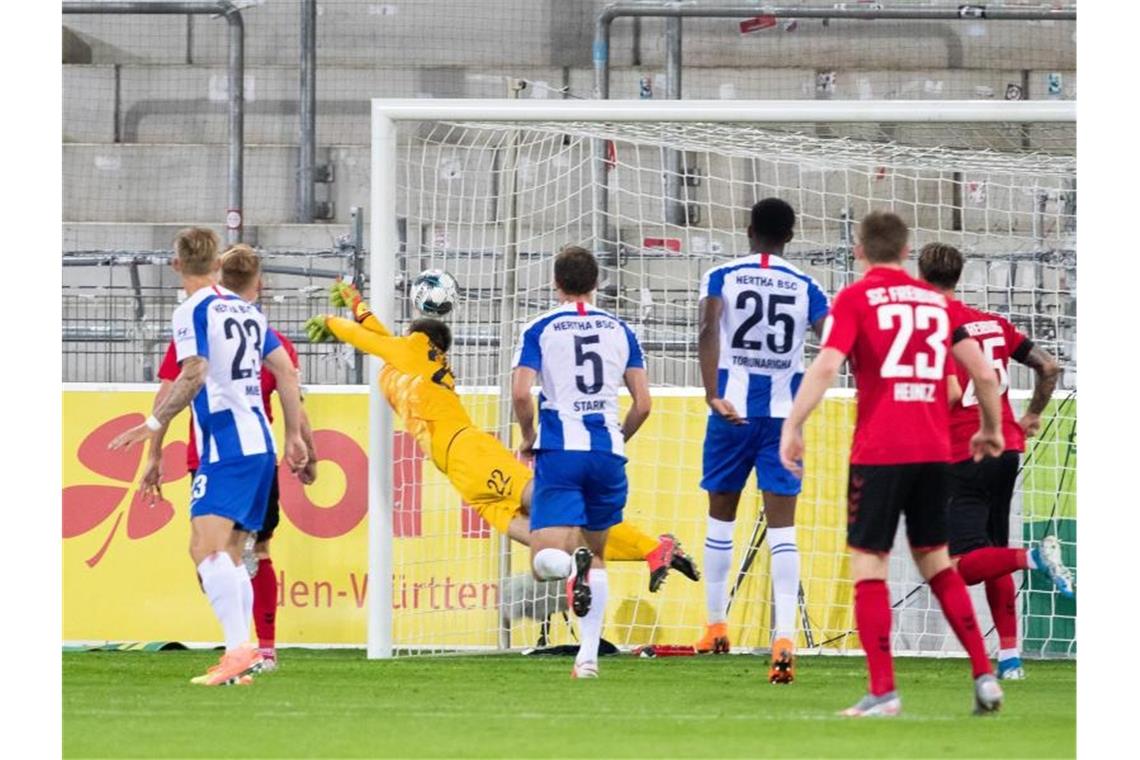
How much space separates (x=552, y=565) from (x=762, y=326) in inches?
57.7

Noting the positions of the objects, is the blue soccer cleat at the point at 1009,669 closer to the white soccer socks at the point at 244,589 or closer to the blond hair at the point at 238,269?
the white soccer socks at the point at 244,589

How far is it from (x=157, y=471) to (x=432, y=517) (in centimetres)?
292

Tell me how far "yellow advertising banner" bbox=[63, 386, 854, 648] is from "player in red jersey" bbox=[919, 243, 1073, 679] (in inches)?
83.2

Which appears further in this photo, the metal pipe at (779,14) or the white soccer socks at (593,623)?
the metal pipe at (779,14)

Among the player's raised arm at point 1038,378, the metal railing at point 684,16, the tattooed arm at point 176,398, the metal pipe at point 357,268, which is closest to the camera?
the tattooed arm at point 176,398

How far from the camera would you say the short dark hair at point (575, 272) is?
9.20 meters

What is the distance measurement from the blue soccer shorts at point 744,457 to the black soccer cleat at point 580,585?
912mm

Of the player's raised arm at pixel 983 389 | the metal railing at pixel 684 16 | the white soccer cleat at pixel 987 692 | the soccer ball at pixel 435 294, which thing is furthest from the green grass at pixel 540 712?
the metal railing at pixel 684 16

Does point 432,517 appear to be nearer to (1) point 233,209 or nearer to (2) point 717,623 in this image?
(2) point 717,623

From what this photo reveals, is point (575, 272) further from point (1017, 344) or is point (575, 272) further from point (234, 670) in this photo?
point (234, 670)

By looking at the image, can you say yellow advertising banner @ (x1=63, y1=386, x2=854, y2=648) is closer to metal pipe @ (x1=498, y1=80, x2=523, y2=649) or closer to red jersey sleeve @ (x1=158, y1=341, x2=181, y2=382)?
metal pipe @ (x1=498, y1=80, x2=523, y2=649)

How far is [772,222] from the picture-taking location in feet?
30.1

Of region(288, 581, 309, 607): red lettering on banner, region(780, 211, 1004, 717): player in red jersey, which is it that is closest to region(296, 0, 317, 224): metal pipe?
region(288, 581, 309, 607): red lettering on banner
